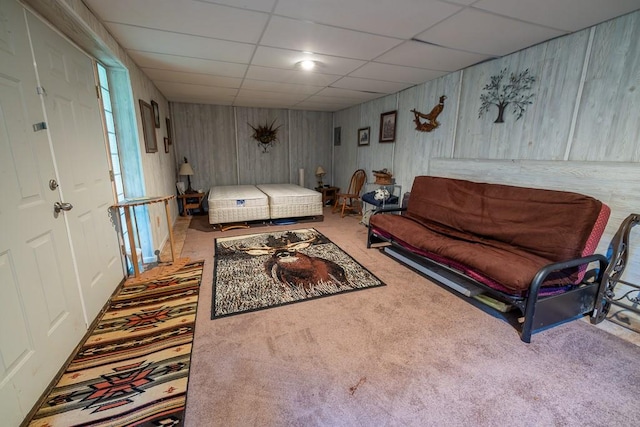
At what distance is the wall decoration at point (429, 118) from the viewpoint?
136 inches

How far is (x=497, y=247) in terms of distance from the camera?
7.40 feet

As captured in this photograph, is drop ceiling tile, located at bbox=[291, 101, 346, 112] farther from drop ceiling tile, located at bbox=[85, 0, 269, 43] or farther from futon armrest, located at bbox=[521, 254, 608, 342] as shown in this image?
futon armrest, located at bbox=[521, 254, 608, 342]

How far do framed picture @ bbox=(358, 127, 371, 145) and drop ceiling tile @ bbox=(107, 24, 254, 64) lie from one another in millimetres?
2874

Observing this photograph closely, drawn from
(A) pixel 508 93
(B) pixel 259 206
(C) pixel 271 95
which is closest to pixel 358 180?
(B) pixel 259 206

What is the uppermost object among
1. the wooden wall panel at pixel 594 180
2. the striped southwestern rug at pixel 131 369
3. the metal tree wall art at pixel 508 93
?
the metal tree wall art at pixel 508 93

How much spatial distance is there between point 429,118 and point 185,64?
3074 millimetres

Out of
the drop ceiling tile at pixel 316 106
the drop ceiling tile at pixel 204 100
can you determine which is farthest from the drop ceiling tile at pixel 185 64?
the drop ceiling tile at pixel 316 106

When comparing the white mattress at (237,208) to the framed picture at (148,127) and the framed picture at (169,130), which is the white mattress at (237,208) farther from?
the framed picture at (169,130)

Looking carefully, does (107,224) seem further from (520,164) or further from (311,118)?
(311,118)

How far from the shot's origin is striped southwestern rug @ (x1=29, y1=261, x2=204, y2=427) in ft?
4.10

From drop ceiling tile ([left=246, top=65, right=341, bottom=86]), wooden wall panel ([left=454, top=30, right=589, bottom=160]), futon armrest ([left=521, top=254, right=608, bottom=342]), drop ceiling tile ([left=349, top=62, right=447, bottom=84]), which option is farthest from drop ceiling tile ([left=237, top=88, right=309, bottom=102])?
futon armrest ([left=521, top=254, right=608, bottom=342])

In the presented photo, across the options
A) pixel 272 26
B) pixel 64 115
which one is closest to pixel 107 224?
pixel 64 115

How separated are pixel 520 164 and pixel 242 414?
3008 millimetres

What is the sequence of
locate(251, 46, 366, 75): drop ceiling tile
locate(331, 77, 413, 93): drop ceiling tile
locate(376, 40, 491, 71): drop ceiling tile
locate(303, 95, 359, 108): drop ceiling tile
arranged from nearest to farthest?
locate(376, 40, 491, 71): drop ceiling tile, locate(251, 46, 366, 75): drop ceiling tile, locate(331, 77, 413, 93): drop ceiling tile, locate(303, 95, 359, 108): drop ceiling tile
